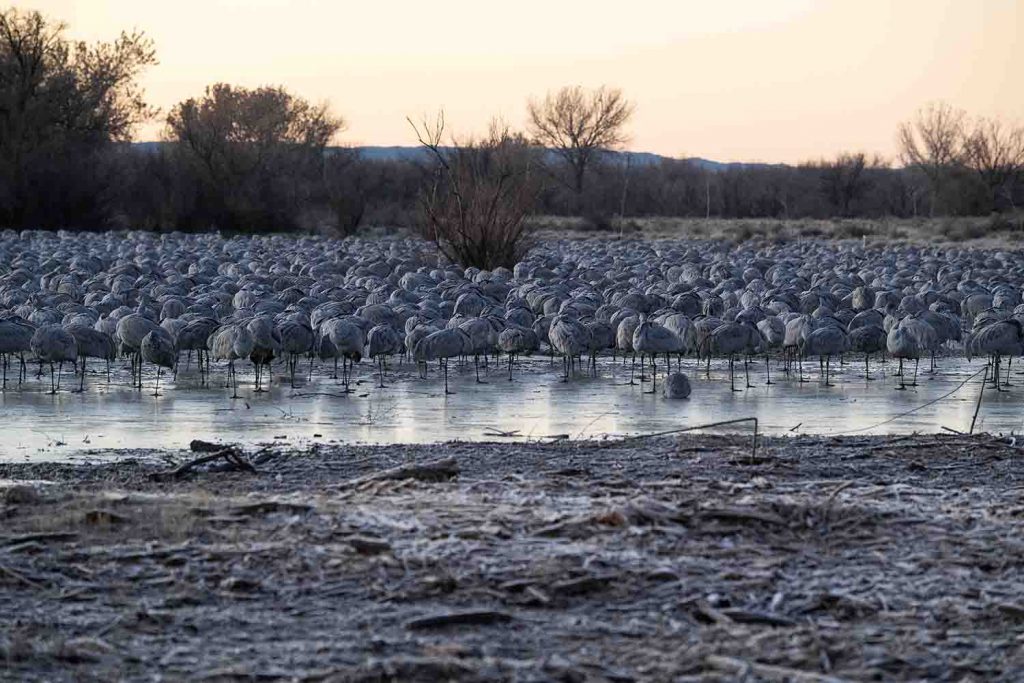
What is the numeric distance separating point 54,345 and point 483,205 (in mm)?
14387

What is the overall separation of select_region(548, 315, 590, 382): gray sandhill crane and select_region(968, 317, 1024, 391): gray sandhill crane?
423 centimetres

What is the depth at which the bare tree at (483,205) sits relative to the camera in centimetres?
2809

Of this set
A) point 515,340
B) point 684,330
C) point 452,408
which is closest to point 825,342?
point 684,330

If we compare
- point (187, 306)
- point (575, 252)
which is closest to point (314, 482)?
point (187, 306)

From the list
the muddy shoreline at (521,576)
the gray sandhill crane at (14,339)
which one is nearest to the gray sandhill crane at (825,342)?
the muddy shoreline at (521,576)

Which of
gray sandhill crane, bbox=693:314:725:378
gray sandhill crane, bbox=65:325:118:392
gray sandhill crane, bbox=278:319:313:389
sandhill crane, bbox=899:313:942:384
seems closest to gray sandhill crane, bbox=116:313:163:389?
gray sandhill crane, bbox=65:325:118:392

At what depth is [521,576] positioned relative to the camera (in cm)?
623

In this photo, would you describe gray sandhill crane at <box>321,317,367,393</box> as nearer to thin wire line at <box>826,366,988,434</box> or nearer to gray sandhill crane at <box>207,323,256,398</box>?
gray sandhill crane at <box>207,323,256,398</box>

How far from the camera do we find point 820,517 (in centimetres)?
705

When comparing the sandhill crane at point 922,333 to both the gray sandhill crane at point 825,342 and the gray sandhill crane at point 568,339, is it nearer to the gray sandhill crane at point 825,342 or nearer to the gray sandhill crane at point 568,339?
the gray sandhill crane at point 825,342

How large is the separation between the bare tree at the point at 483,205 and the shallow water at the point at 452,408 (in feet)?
38.6

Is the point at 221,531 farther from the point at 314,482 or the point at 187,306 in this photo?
the point at 187,306

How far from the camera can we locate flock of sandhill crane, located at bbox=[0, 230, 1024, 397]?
1552 centimetres

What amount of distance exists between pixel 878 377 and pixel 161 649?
12.1 meters
